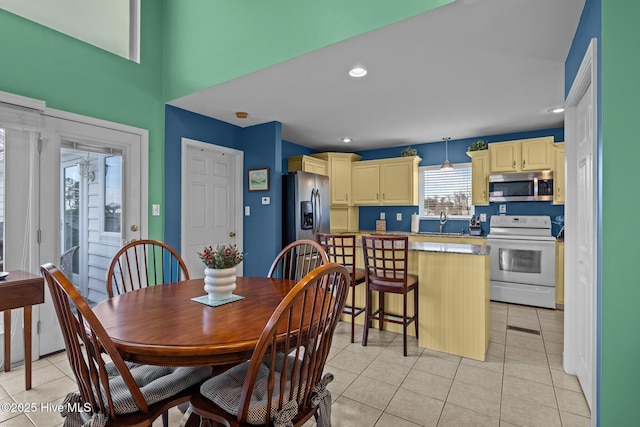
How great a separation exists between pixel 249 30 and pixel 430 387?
3194mm

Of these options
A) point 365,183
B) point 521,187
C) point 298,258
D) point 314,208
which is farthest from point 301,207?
point 521,187

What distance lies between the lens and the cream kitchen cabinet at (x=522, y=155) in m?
4.17

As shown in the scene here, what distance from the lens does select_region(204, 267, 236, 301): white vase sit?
1557 millimetres

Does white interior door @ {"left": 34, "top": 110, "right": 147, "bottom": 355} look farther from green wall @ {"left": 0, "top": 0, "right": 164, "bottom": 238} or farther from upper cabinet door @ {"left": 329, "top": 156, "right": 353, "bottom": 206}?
upper cabinet door @ {"left": 329, "top": 156, "right": 353, "bottom": 206}

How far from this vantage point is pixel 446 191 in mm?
5277

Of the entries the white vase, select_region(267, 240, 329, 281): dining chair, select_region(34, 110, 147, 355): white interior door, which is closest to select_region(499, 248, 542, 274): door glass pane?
select_region(267, 240, 329, 281): dining chair

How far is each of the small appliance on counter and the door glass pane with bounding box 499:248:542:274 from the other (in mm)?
516

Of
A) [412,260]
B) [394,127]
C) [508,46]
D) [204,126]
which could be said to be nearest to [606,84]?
[508,46]

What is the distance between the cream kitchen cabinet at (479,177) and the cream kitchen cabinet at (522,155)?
108 millimetres

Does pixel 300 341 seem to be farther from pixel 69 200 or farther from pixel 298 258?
pixel 69 200

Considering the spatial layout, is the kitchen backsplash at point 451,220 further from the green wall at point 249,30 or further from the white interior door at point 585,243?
the green wall at point 249,30

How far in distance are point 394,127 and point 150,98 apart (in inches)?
119

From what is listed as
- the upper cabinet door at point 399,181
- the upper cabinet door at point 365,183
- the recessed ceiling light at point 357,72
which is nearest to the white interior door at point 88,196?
the recessed ceiling light at point 357,72

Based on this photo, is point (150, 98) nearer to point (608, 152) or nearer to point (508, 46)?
point (508, 46)
